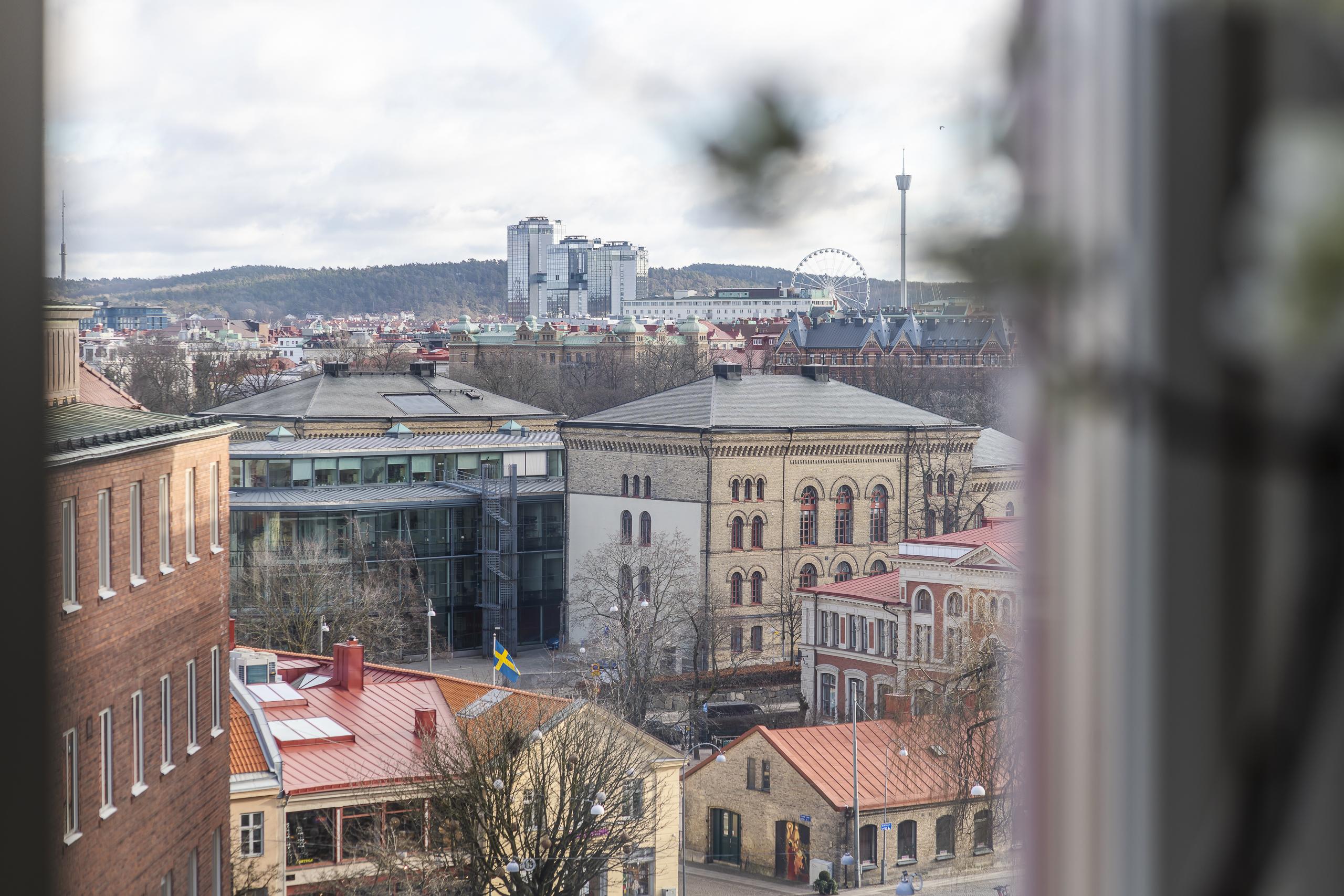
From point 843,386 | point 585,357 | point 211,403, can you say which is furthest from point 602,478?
point 585,357

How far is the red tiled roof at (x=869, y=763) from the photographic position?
11.5 meters

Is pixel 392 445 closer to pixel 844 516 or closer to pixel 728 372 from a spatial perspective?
pixel 728 372

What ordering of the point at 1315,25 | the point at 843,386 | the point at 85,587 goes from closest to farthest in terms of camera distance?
the point at 1315,25, the point at 85,587, the point at 843,386

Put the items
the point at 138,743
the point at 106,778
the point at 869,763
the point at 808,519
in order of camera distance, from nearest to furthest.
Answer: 1. the point at 106,778
2. the point at 138,743
3. the point at 869,763
4. the point at 808,519

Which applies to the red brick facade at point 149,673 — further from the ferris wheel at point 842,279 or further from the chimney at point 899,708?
the chimney at point 899,708

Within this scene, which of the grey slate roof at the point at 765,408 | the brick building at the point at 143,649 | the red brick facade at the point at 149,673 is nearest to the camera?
the brick building at the point at 143,649

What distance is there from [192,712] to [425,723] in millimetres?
4961

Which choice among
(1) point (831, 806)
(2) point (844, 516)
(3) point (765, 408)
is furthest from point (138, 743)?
(2) point (844, 516)

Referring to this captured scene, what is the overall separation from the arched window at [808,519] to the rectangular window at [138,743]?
18.5 metres

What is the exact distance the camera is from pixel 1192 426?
Answer: 31 cm

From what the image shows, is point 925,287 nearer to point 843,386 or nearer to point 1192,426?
point 1192,426

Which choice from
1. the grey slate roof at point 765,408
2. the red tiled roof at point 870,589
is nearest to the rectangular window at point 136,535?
the red tiled roof at point 870,589

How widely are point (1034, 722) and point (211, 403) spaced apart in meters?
28.2

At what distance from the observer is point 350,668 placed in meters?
13.1
